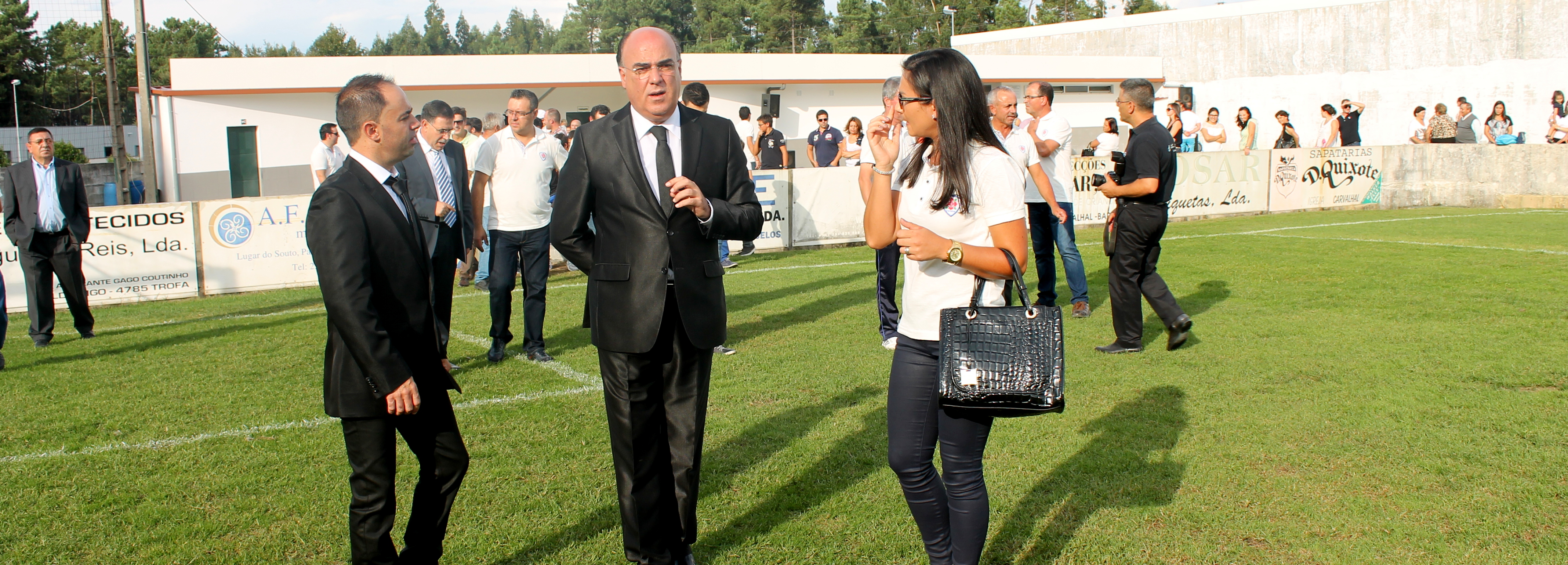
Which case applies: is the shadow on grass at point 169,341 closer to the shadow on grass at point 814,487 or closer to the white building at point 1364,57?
the shadow on grass at point 814,487

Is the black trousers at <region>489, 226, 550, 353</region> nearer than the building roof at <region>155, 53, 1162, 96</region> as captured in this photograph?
Yes

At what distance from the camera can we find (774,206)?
14.4 metres

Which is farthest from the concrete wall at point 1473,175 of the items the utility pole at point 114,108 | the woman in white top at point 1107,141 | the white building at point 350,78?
the utility pole at point 114,108

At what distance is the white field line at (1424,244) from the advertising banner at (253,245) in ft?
42.5

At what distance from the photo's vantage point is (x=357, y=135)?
3.02 m

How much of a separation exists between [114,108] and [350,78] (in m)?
6.24

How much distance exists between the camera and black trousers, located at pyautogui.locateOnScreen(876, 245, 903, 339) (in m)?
7.27

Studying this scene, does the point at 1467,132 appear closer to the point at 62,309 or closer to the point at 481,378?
the point at 481,378

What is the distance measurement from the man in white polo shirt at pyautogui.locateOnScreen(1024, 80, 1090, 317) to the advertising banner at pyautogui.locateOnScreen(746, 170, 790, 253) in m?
6.22

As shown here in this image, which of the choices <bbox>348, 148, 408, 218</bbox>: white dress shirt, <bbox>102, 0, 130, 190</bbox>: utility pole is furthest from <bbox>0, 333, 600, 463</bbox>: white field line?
<bbox>102, 0, 130, 190</bbox>: utility pole

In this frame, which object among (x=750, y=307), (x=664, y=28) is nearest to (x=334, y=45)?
(x=664, y=28)

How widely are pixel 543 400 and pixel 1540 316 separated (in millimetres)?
7626

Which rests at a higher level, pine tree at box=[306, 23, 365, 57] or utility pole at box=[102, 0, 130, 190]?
pine tree at box=[306, 23, 365, 57]

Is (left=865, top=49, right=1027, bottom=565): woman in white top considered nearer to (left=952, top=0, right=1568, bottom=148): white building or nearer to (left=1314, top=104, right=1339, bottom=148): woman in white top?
(left=1314, top=104, right=1339, bottom=148): woman in white top
